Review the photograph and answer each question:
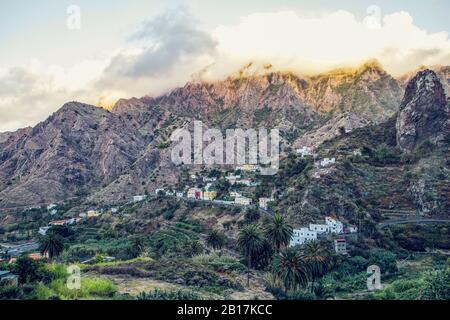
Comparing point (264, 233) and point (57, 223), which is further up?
point (264, 233)

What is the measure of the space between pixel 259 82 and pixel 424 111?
6213cm

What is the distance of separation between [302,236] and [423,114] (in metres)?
30.8

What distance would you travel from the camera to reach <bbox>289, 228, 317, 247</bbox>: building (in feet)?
123

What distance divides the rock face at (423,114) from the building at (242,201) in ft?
69.5

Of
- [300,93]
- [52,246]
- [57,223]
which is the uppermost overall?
[300,93]

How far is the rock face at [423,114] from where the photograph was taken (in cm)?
5616

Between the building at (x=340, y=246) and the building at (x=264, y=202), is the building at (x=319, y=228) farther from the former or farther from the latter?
the building at (x=264, y=202)

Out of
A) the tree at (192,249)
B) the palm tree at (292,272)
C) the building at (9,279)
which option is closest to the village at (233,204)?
the tree at (192,249)

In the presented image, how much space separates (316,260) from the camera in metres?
29.0

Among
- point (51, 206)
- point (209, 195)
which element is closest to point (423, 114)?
point (209, 195)

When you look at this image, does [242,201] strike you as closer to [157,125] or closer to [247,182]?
[247,182]

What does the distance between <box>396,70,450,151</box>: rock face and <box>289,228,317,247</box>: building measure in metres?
25.1
